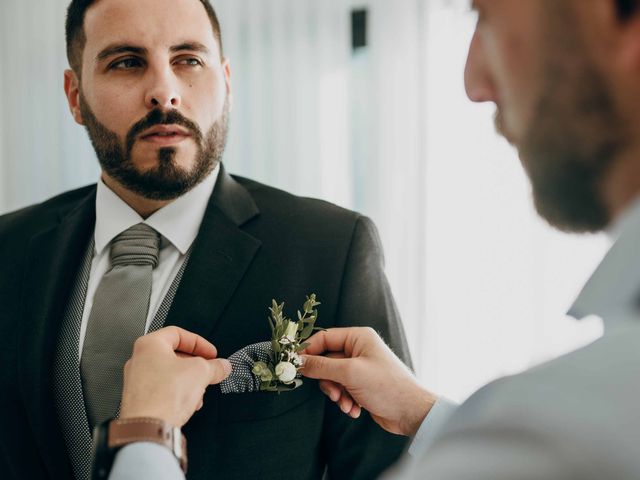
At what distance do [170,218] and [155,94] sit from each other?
0.93 ft

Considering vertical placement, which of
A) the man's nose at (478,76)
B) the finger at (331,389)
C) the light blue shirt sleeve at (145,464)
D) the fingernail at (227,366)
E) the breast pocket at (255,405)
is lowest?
the breast pocket at (255,405)

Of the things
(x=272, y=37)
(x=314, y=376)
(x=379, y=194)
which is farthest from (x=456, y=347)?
(x=314, y=376)

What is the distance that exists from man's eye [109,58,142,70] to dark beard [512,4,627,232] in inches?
46.2

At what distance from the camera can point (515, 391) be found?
1.48ft

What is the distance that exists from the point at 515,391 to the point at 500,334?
340cm

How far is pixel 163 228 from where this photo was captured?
161 cm

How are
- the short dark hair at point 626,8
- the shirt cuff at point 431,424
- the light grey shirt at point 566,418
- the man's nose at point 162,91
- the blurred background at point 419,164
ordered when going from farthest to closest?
the blurred background at point 419,164 → the man's nose at point 162,91 → the shirt cuff at point 431,424 → the short dark hair at point 626,8 → the light grey shirt at point 566,418

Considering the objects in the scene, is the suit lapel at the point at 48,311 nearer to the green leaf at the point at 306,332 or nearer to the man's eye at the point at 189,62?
the man's eye at the point at 189,62

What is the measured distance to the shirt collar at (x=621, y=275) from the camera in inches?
19.9

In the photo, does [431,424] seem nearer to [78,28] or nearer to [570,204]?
[570,204]

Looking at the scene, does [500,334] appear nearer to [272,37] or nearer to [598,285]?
[272,37]

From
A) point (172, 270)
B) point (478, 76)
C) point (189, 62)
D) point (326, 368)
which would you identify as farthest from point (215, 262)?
point (478, 76)

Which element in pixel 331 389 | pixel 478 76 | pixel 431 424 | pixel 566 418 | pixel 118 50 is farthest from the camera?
pixel 118 50

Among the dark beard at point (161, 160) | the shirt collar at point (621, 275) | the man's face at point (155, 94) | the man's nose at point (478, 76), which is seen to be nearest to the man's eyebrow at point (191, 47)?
the man's face at point (155, 94)
